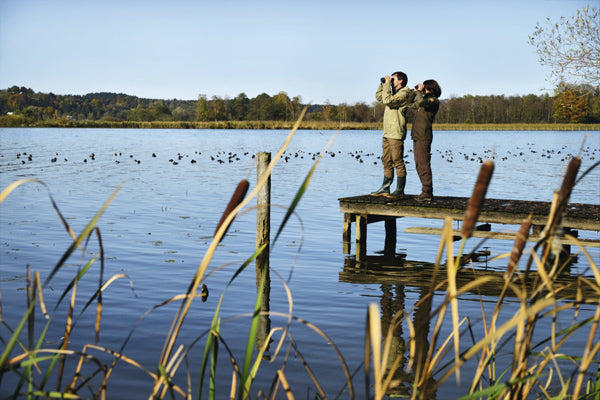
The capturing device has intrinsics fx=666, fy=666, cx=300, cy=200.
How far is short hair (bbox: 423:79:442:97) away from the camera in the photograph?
1064cm

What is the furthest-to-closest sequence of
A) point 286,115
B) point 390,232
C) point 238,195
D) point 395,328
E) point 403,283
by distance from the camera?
point 286,115, point 390,232, point 403,283, point 395,328, point 238,195

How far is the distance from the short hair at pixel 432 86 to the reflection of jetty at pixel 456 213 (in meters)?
2.01

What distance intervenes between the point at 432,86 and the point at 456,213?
2.31 meters

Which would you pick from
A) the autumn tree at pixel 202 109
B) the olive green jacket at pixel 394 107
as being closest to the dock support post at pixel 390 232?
the olive green jacket at pixel 394 107

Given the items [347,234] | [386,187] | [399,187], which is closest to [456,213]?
[399,187]

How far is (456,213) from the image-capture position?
37.8ft

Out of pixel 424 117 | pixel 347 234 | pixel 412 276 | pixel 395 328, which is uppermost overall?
pixel 424 117

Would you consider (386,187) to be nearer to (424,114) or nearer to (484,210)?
(484,210)

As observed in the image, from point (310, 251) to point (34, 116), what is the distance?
15034 centimetres

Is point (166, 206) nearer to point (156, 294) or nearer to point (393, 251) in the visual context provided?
point (393, 251)

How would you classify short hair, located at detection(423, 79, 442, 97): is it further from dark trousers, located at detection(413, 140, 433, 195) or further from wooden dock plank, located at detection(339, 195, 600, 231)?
wooden dock plank, located at detection(339, 195, 600, 231)

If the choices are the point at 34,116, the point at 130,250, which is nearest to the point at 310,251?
the point at 130,250

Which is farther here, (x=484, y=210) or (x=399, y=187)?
(x=399, y=187)

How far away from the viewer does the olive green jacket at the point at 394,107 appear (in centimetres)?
1088
